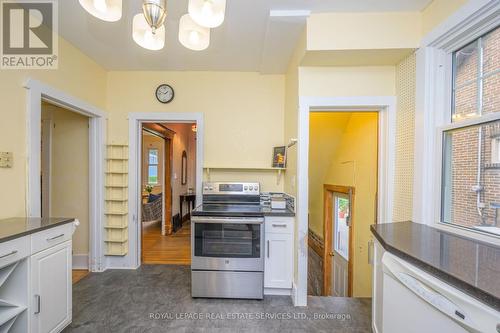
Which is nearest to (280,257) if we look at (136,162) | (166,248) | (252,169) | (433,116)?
(252,169)

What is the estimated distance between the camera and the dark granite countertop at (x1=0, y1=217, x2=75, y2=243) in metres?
1.37

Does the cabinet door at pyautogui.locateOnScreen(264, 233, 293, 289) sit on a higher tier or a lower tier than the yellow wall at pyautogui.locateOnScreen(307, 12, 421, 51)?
lower

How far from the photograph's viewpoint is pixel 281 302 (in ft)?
7.43

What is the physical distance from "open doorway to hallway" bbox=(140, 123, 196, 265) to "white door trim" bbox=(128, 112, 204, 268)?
20cm

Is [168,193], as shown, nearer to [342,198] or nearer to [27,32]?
[27,32]

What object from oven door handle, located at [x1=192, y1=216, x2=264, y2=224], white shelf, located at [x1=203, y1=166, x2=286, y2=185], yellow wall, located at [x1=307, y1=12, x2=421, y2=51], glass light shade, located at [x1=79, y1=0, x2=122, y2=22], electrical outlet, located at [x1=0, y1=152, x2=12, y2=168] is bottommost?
oven door handle, located at [x1=192, y1=216, x2=264, y2=224]

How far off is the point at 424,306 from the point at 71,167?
367cm

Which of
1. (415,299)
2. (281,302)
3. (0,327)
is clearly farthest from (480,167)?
(0,327)

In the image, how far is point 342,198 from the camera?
376 cm

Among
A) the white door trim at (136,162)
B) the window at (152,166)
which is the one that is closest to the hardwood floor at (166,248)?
the white door trim at (136,162)

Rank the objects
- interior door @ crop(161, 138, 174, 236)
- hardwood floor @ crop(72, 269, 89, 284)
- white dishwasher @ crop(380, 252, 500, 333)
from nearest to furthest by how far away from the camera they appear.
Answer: white dishwasher @ crop(380, 252, 500, 333) → hardwood floor @ crop(72, 269, 89, 284) → interior door @ crop(161, 138, 174, 236)

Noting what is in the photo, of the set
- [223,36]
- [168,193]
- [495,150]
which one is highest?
[223,36]

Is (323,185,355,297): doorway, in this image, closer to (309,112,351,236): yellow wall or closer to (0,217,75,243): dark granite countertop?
(309,112,351,236): yellow wall

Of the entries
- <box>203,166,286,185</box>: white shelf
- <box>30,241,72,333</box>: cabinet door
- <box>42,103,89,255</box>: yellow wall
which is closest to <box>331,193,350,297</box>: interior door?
<box>203,166,286,185</box>: white shelf
